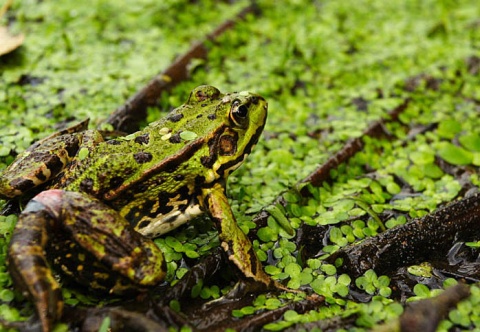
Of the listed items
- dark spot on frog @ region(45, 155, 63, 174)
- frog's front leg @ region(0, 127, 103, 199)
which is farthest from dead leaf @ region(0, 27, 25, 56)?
dark spot on frog @ region(45, 155, 63, 174)

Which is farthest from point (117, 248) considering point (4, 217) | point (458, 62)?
point (458, 62)

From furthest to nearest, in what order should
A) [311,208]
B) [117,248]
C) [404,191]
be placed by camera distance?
[404,191] → [311,208] → [117,248]

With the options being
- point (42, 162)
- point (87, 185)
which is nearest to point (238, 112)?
point (87, 185)

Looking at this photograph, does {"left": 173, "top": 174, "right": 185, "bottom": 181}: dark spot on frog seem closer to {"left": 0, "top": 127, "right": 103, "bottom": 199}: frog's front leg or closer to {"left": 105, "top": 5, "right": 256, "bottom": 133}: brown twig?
{"left": 0, "top": 127, "right": 103, "bottom": 199}: frog's front leg

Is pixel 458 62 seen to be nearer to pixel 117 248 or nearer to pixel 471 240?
pixel 471 240

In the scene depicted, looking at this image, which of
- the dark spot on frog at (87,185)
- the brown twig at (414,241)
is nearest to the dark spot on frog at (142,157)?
the dark spot on frog at (87,185)

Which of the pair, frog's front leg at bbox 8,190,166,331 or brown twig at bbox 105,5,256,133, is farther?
brown twig at bbox 105,5,256,133

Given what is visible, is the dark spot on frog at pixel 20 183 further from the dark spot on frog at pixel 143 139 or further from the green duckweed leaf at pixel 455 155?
the green duckweed leaf at pixel 455 155
